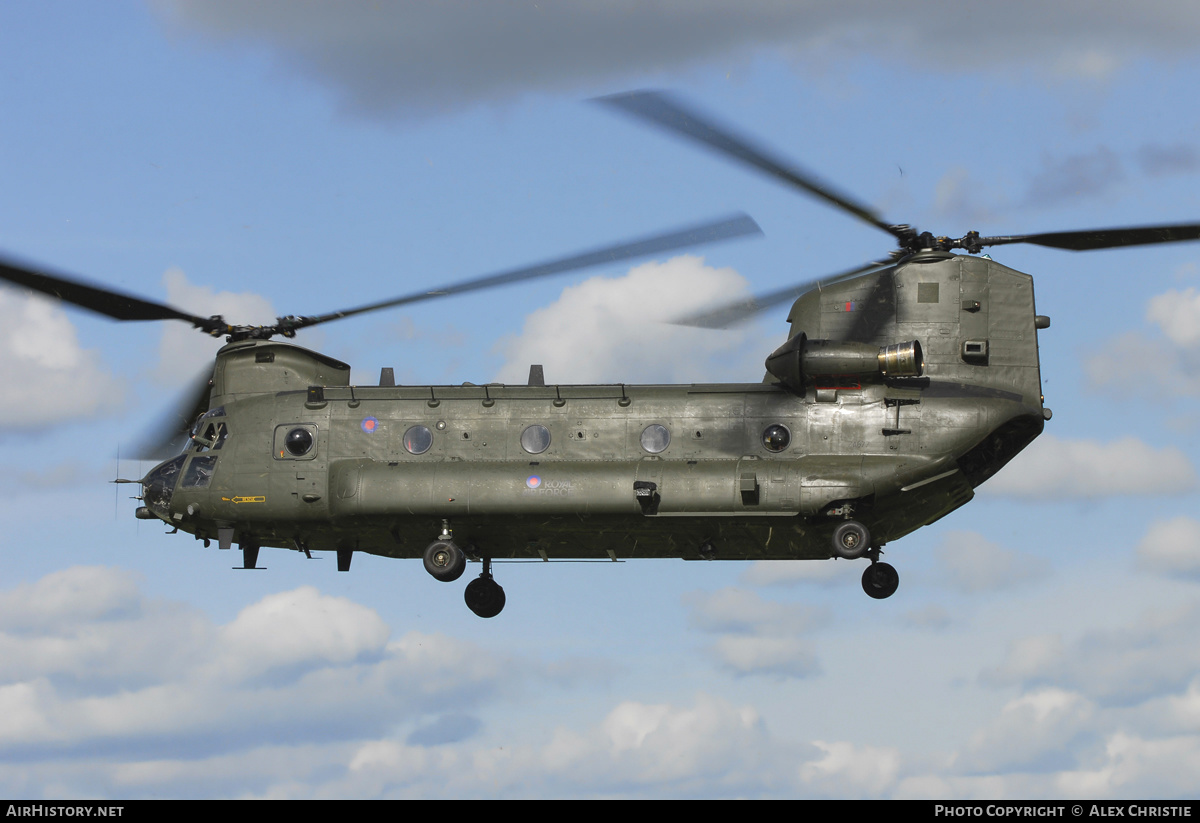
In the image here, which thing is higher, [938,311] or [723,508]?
[938,311]

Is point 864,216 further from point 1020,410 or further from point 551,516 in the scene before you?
point 551,516

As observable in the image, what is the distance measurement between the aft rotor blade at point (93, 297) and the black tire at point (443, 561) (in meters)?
8.57

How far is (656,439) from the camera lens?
116 feet

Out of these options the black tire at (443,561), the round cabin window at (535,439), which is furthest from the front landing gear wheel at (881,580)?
the black tire at (443,561)

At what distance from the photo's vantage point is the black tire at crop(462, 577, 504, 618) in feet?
123

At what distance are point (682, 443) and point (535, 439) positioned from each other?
3.21m

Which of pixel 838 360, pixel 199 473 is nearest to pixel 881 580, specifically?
pixel 838 360

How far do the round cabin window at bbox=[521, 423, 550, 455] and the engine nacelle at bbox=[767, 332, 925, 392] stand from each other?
5.13m

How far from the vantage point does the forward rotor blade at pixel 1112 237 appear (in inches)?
1323

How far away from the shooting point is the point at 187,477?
37000 mm

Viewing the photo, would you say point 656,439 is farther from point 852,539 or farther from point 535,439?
point 852,539
